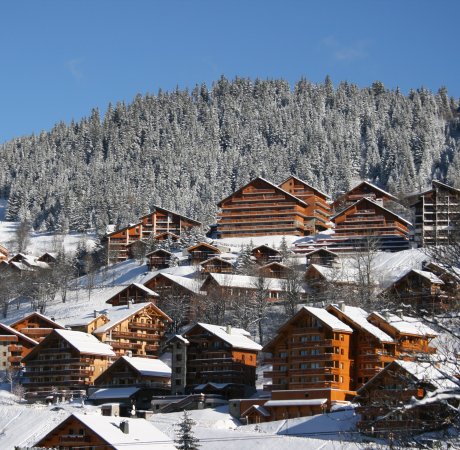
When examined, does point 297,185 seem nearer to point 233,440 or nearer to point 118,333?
point 118,333

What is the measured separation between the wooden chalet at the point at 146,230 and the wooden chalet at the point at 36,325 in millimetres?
46548

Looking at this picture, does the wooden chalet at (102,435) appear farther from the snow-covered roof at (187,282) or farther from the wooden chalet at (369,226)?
the wooden chalet at (369,226)

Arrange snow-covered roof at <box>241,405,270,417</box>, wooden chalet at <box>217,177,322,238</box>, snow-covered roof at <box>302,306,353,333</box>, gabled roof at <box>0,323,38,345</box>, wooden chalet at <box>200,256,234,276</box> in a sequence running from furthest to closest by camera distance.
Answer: wooden chalet at <box>217,177,322,238</box>
wooden chalet at <box>200,256,234,276</box>
gabled roof at <box>0,323,38,345</box>
snow-covered roof at <box>302,306,353,333</box>
snow-covered roof at <box>241,405,270,417</box>

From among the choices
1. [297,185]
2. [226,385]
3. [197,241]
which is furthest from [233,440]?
[297,185]

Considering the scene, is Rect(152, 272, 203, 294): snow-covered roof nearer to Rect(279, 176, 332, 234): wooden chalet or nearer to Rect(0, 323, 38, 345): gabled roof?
Rect(0, 323, 38, 345): gabled roof

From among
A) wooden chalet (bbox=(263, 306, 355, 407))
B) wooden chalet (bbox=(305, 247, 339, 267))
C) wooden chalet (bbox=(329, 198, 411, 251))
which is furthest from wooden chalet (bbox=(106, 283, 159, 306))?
wooden chalet (bbox=(329, 198, 411, 251))

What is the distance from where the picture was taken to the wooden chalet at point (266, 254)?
395 ft

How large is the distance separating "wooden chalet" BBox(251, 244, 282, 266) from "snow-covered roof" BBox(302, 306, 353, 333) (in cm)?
4652

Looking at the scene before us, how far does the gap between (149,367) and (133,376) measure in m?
2.66

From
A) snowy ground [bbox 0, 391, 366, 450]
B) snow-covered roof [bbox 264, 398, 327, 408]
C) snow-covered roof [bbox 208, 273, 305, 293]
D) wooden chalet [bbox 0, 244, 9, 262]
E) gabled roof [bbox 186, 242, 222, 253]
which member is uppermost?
wooden chalet [bbox 0, 244, 9, 262]

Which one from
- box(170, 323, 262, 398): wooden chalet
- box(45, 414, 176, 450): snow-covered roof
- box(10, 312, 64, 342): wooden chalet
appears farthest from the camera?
box(10, 312, 64, 342): wooden chalet

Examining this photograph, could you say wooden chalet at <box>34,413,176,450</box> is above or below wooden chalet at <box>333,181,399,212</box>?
below

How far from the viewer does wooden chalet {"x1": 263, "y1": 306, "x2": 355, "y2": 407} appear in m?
70.9

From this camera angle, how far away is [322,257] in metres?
117
